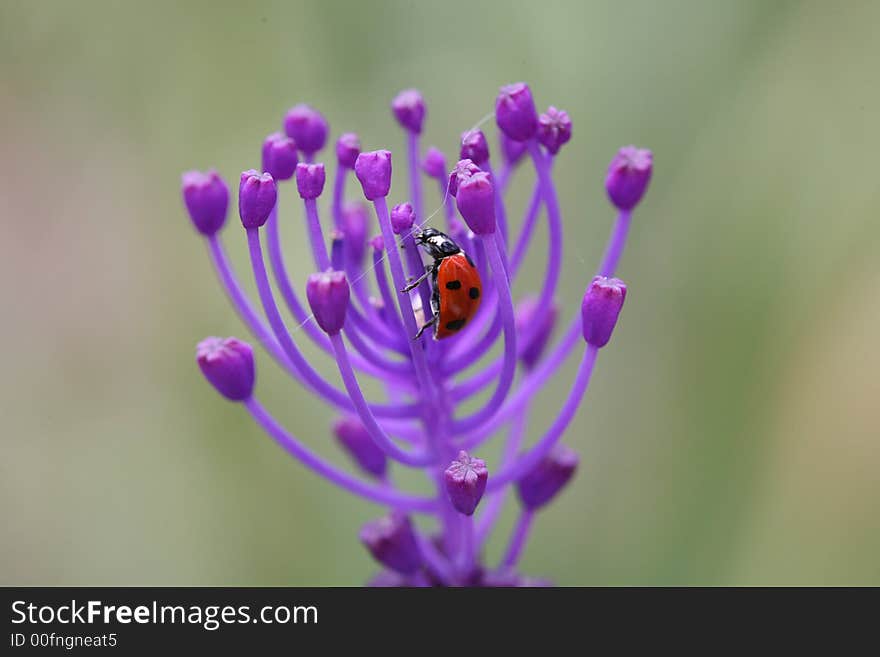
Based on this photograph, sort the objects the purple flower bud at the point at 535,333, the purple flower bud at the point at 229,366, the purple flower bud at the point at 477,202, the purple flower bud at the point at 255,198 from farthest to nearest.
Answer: the purple flower bud at the point at 535,333, the purple flower bud at the point at 229,366, the purple flower bud at the point at 255,198, the purple flower bud at the point at 477,202

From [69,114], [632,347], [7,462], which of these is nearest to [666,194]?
[632,347]

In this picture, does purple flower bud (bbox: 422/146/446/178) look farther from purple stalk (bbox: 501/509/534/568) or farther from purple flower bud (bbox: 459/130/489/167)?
purple stalk (bbox: 501/509/534/568)

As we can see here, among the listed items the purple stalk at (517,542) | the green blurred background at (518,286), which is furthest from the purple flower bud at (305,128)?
the green blurred background at (518,286)

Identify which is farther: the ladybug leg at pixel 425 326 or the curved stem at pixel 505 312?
the ladybug leg at pixel 425 326

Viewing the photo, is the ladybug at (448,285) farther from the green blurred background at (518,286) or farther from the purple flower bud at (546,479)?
the green blurred background at (518,286)

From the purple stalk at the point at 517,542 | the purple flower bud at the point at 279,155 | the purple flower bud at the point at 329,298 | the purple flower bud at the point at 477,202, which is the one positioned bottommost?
the purple stalk at the point at 517,542

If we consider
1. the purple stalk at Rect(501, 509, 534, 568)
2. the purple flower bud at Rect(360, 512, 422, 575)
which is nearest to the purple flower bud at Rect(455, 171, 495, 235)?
the purple flower bud at Rect(360, 512, 422, 575)

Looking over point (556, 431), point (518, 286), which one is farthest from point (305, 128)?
point (518, 286)

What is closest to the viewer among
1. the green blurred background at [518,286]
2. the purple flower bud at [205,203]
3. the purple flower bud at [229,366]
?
the purple flower bud at [229,366]

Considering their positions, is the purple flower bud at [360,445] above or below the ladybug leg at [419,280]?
below
